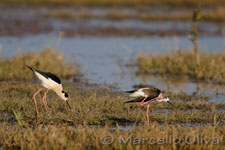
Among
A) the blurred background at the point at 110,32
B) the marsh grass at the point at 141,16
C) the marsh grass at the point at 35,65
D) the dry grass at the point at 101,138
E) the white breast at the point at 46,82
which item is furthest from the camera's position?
the marsh grass at the point at 141,16

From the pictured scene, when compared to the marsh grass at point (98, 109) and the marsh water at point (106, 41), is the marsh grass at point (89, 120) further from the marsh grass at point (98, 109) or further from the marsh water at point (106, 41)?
the marsh water at point (106, 41)

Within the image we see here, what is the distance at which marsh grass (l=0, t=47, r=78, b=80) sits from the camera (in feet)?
35.8

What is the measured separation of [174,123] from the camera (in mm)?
7195

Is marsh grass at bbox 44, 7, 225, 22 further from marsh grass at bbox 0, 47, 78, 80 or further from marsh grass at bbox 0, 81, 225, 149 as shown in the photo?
marsh grass at bbox 0, 81, 225, 149

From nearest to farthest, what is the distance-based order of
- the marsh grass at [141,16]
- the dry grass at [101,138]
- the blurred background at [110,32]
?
the dry grass at [101,138]
the blurred background at [110,32]
the marsh grass at [141,16]

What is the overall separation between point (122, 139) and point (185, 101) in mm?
3283

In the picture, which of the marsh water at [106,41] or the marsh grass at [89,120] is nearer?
the marsh grass at [89,120]

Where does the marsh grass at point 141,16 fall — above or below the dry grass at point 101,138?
above

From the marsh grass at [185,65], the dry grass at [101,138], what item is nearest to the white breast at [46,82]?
the dry grass at [101,138]

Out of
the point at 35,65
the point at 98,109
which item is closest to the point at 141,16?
the point at 35,65

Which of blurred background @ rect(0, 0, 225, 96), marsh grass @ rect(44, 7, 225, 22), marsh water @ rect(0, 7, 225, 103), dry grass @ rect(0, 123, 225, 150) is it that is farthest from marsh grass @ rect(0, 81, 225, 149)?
marsh grass @ rect(44, 7, 225, 22)

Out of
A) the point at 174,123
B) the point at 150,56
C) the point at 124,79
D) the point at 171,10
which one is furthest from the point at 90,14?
the point at 174,123

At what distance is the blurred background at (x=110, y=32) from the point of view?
42.8 feet

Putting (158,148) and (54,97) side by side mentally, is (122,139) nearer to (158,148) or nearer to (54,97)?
(158,148)
